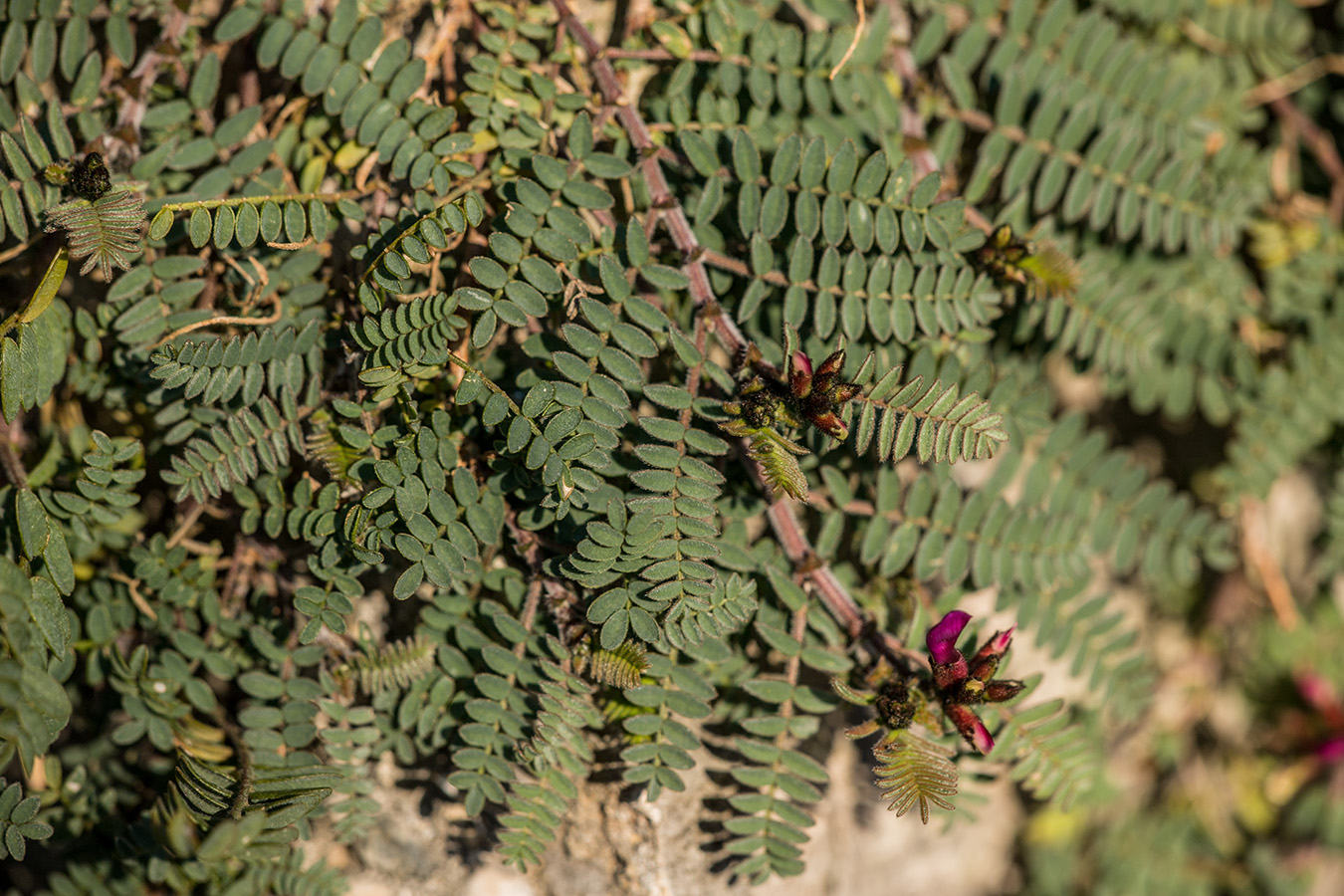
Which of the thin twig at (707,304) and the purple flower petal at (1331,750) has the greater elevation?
the thin twig at (707,304)

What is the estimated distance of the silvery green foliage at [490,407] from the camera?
181 centimetres

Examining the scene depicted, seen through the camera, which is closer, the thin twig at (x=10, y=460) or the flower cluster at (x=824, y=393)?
the flower cluster at (x=824, y=393)

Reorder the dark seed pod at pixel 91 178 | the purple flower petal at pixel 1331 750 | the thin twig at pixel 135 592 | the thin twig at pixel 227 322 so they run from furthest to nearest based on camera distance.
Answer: the purple flower petal at pixel 1331 750, the thin twig at pixel 135 592, the thin twig at pixel 227 322, the dark seed pod at pixel 91 178

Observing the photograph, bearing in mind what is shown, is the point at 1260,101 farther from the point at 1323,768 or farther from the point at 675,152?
the point at 1323,768

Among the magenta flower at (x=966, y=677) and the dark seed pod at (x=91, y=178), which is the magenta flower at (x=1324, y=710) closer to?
the magenta flower at (x=966, y=677)

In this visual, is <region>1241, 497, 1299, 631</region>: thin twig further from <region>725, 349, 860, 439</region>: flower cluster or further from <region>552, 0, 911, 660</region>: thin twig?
<region>725, 349, 860, 439</region>: flower cluster

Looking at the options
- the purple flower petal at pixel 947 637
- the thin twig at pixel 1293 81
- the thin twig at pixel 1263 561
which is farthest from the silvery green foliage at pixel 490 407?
the thin twig at pixel 1263 561

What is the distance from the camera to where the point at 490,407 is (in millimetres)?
1770

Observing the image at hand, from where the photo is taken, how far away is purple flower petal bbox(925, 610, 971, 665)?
175cm

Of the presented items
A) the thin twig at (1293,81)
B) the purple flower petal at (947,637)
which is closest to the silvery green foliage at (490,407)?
the purple flower petal at (947,637)

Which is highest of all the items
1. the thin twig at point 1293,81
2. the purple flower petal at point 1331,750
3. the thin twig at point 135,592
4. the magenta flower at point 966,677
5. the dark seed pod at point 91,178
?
the thin twig at point 1293,81

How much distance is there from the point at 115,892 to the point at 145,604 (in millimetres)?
686

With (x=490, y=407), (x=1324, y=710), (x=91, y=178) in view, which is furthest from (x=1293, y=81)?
(x=91, y=178)

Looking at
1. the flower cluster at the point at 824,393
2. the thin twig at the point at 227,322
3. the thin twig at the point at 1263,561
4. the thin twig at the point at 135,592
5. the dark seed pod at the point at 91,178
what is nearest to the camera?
the flower cluster at the point at 824,393
